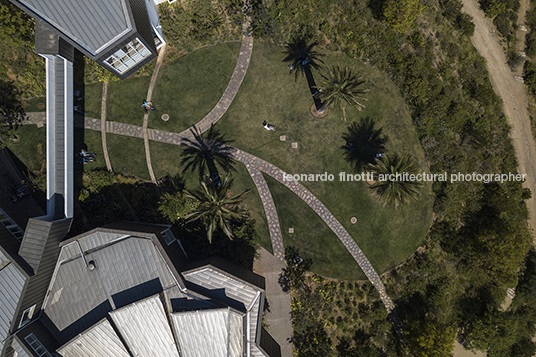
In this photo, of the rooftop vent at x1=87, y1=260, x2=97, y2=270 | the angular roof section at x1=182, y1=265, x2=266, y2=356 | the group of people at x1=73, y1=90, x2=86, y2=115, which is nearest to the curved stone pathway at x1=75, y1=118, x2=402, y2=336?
the group of people at x1=73, y1=90, x2=86, y2=115

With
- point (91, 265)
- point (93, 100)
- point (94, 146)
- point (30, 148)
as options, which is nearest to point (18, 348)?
point (91, 265)

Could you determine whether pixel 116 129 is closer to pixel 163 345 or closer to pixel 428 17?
pixel 163 345

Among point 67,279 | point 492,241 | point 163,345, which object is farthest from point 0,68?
point 492,241

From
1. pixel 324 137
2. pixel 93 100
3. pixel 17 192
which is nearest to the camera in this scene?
pixel 17 192

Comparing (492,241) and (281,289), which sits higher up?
(492,241)

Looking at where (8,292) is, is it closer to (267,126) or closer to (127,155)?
(127,155)

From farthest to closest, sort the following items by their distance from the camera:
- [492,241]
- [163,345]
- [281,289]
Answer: [281,289] < [492,241] < [163,345]
